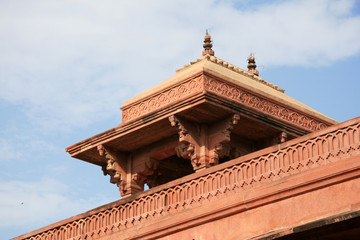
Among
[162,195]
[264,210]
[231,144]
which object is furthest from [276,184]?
[231,144]

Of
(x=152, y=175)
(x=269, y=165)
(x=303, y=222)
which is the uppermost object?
(x=152, y=175)

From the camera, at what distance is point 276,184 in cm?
1397

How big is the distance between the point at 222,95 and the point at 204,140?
1.06 metres

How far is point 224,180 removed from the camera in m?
15.0

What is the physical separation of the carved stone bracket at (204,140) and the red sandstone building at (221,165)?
0.08ft

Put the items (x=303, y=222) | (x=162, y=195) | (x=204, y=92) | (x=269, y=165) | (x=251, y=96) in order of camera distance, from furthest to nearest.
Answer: (x=251, y=96)
(x=204, y=92)
(x=162, y=195)
(x=269, y=165)
(x=303, y=222)

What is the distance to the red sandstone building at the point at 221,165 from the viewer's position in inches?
526

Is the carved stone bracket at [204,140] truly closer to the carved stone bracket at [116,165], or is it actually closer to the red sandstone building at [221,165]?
the red sandstone building at [221,165]

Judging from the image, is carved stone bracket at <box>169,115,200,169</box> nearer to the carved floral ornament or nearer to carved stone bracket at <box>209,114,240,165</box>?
carved stone bracket at <box>209,114,240,165</box>

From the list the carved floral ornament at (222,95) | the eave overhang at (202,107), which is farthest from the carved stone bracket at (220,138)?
Answer: the carved floral ornament at (222,95)

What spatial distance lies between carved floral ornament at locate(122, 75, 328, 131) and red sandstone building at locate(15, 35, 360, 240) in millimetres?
26

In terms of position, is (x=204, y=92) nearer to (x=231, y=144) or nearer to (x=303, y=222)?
(x=231, y=144)

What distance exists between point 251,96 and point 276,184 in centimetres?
523

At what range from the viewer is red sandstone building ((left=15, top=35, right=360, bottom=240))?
1336 centimetres
